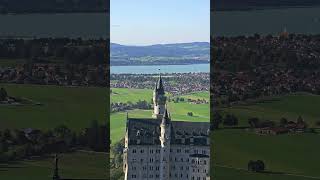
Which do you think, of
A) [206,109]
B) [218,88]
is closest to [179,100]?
[206,109]

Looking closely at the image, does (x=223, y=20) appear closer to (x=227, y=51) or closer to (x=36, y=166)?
(x=227, y=51)

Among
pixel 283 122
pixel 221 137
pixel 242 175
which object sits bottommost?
pixel 242 175

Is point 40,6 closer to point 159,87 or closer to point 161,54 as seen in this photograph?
point 161,54

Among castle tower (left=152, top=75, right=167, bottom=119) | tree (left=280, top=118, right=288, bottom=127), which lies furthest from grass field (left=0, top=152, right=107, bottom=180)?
castle tower (left=152, top=75, right=167, bottom=119)

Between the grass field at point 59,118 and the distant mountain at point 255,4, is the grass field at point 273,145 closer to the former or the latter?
the distant mountain at point 255,4

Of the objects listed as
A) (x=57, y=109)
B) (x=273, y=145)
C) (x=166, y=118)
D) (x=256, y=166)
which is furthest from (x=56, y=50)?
(x=166, y=118)

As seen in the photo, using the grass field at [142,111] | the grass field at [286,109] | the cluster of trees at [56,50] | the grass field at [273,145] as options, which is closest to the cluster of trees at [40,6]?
the cluster of trees at [56,50]
